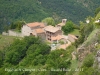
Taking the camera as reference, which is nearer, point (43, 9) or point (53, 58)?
point (53, 58)

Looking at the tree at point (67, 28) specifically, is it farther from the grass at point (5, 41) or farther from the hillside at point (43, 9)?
the hillside at point (43, 9)

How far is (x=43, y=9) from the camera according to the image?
407 feet

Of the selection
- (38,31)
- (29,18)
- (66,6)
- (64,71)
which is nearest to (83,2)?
(66,6)

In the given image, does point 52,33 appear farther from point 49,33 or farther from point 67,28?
point 67,28

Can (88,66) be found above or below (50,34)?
below

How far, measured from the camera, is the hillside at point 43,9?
107 meters

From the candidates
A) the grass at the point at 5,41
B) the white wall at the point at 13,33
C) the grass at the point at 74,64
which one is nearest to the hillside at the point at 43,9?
the white wall at the point at 13,33

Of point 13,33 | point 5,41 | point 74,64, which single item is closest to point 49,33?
point 5,41

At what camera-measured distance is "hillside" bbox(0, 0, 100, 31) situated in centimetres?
10719

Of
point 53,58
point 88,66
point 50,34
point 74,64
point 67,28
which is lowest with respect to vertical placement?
point 88,66

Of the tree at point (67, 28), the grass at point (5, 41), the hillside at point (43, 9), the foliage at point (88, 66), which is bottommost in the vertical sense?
the foliage at point (88, 66)

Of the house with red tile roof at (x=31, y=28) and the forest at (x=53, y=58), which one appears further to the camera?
the house with red tile roof at (x=31, y=28)

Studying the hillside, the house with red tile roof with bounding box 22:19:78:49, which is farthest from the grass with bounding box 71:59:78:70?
the hillside

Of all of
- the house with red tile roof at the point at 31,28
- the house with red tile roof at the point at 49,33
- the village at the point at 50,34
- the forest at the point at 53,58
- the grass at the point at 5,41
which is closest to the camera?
the forest at the point at 53,58
